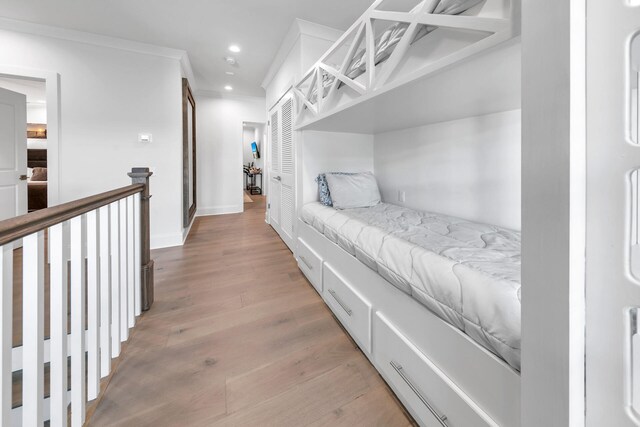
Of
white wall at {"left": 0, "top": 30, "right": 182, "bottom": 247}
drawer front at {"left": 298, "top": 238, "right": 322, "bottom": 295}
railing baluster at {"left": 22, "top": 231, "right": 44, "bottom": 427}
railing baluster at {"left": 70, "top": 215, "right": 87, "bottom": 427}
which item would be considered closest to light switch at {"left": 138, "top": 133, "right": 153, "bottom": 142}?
white wall at {"left": 0, "top": 30, "right": 182, "bottom": 247}

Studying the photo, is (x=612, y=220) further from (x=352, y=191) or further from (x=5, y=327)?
(x=352, y=191)

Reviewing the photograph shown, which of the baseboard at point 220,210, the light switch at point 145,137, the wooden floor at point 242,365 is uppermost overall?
the light switch at point 145,137

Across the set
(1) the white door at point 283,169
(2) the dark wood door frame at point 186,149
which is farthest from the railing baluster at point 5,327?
(2) the dark wood door frame at point 186,149

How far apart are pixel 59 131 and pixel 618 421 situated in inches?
165

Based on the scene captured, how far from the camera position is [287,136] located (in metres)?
2.96

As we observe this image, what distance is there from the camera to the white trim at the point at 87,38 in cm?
258

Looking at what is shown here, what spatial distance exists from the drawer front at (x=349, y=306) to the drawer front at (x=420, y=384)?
8cm

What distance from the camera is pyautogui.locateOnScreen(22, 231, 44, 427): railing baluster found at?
68 cm

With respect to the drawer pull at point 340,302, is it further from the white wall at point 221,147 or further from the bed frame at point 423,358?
the white wall at point 221,147

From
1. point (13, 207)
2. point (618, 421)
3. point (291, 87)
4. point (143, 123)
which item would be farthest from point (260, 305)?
point (13, 207)

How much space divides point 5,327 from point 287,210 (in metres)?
2.55

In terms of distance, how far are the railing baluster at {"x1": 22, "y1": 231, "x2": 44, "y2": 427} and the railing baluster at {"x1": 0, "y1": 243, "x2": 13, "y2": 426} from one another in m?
0.07

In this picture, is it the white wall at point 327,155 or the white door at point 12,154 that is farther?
the white door at point 12,154

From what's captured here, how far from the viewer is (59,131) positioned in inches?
108
